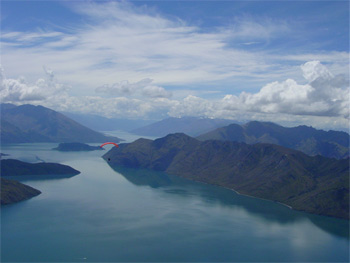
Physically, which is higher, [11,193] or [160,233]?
[11,193]

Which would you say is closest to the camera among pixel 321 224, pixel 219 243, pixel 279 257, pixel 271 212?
pixel 279 257

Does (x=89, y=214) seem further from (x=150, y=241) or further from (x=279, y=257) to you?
(x=279, y=257)

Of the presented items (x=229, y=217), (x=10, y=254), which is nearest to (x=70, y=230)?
(x=10, y=254)

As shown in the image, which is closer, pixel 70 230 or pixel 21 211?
pixel 70 230

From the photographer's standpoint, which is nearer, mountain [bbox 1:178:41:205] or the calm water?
the calm water

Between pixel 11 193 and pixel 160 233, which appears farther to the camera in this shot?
pixel 11 193

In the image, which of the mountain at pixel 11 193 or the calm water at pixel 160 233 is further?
the mountain at pixel 11 193

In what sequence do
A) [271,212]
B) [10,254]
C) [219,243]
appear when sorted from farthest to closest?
[271,212], [219,243], [10,254]

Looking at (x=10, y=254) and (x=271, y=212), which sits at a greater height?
(x=271, y=212)
